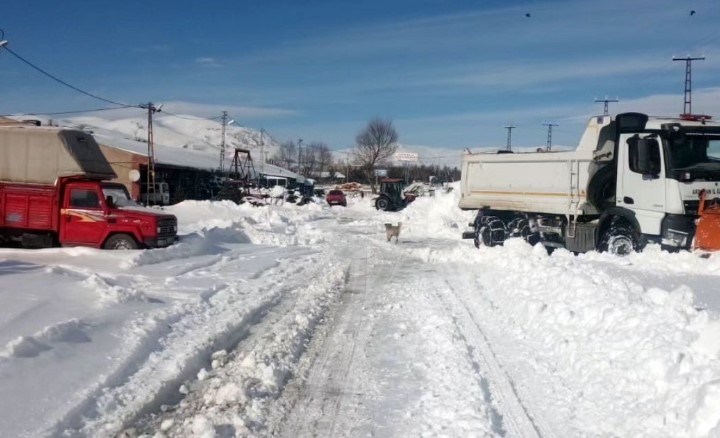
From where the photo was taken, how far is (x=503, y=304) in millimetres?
10508

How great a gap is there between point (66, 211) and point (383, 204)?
124 feet

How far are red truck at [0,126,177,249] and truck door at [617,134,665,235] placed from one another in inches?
459

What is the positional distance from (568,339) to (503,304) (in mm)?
2897

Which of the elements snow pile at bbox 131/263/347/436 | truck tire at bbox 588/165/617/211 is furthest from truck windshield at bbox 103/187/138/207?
truck tire at bbox 588/165/617/211

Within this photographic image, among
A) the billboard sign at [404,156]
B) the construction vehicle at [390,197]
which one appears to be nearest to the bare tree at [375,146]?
the billboard sign at [404,156]

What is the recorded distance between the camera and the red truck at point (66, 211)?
16.1 m

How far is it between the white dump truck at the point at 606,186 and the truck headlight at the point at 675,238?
2cm

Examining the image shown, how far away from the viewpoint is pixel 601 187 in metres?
16.6

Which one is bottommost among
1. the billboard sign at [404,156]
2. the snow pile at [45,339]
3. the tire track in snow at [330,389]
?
the tire track in snow at [330,389]

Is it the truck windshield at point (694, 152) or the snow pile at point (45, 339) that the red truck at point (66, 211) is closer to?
the snow pile at point (45, 339)

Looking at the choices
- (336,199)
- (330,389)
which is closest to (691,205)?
(330,389)

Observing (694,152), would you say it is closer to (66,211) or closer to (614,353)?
(614,353)

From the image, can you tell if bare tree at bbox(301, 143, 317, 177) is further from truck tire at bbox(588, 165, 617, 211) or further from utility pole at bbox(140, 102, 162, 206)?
truck tire at bbox(588, 165, 617, 211)

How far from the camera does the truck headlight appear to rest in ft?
45.4
